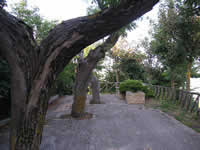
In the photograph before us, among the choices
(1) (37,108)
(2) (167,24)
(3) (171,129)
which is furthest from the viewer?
(2) (167,24)

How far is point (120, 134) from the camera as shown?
407 centimetres

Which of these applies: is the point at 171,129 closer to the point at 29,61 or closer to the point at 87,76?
the point at 87,76

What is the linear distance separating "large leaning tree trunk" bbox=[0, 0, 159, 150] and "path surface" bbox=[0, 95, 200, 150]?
1.59m

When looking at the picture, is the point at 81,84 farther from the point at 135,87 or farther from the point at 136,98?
the point at 135,87

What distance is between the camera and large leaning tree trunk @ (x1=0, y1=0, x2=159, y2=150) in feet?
6.25

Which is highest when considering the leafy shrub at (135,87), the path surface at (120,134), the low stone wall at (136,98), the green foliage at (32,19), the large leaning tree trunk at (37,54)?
the green foliage at (32,19)

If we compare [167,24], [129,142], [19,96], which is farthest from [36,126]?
[167,24]

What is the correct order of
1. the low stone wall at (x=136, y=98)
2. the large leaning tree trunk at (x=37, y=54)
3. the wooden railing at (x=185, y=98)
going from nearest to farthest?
the large leaning tree trunk at (x=37, y=54)
the wooden railing at (x=185, y=98)
the low stone wall at (x=136, y=98)

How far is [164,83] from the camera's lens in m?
12.6

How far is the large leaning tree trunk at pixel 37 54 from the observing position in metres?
1.90

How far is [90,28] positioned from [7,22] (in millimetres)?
993

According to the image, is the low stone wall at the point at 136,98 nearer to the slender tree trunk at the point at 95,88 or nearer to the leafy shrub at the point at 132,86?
the leafy shrub at the point at 132,86

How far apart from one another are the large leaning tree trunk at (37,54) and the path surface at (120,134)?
1.59 m

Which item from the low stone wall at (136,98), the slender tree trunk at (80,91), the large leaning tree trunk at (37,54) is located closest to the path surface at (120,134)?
the slender tree trunk at (80,91)
